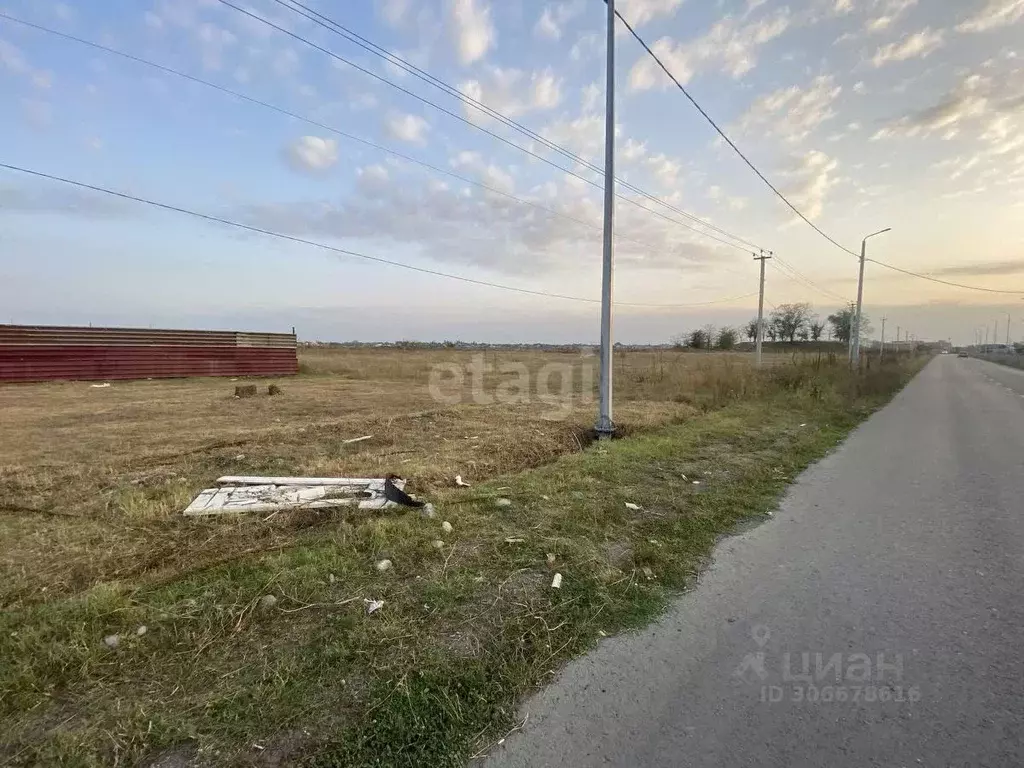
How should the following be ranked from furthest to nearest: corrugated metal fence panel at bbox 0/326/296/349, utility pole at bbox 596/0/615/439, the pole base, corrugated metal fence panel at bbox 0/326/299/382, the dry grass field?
corrugated metal fence panel at bbox 0/326/296/349 < corrugated metal fence panel at bbox 0/326/299/382 < the pole base < utility pole at bbox 596/0/615/439 < the dry grass field

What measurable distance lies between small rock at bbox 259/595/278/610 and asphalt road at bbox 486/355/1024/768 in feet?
5.67

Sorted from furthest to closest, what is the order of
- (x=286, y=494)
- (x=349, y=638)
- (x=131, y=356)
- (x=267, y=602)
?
(x=131, y=356) < (x=286, y=494) < (x=267, y=602) < (x=349, y=638)

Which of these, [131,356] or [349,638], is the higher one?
[131,356]

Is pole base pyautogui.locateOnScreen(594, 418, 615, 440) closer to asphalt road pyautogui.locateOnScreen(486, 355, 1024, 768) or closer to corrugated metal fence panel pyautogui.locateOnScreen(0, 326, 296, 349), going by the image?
asphalt road pyautogui.locateOnScreen(486, 355, 1024, 768)

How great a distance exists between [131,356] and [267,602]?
974 inches

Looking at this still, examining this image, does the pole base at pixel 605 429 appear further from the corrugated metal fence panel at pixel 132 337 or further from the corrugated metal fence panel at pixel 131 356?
the corrugated metal fence panel at pixel 132 337

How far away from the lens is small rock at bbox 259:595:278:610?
3.01 meters

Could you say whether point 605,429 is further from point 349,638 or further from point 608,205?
point 349,638

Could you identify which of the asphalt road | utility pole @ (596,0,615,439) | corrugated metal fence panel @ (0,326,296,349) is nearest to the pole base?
utility pole @ (596,0,615,439)

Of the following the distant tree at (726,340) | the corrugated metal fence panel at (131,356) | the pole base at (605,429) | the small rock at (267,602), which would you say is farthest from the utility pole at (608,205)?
the distant tree at (726,340)

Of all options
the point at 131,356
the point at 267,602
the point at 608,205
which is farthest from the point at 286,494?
the point at 131,356

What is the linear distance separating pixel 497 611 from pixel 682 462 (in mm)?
4804

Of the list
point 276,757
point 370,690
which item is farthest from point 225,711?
point 370,690

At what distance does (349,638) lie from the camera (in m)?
2.67
